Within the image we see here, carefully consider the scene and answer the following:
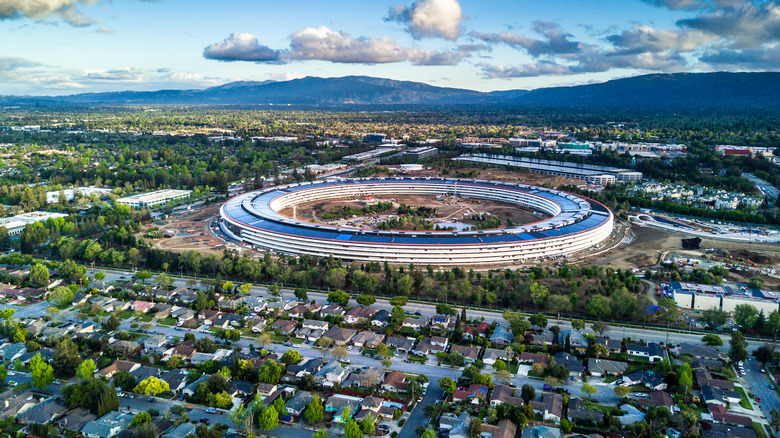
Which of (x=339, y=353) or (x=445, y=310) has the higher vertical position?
(x=445, y=310)

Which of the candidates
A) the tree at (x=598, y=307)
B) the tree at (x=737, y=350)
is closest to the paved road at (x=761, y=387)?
the tree at (x=737, y=350)

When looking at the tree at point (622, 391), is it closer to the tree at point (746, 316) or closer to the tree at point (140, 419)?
the tree at point (746, 316)

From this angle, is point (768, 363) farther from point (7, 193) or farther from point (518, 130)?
point (518, 130)

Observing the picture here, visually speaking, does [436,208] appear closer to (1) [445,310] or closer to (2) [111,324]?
(1) [445,310]

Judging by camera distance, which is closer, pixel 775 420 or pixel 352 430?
pixel 352 430

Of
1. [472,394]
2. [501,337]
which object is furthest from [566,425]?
[501,337]

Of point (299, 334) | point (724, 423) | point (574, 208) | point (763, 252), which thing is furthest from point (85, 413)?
point (763, 252)

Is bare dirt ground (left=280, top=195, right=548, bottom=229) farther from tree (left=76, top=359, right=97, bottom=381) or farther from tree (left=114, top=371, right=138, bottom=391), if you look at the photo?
tree (left=76, top=359, right=97, bottom=381)
